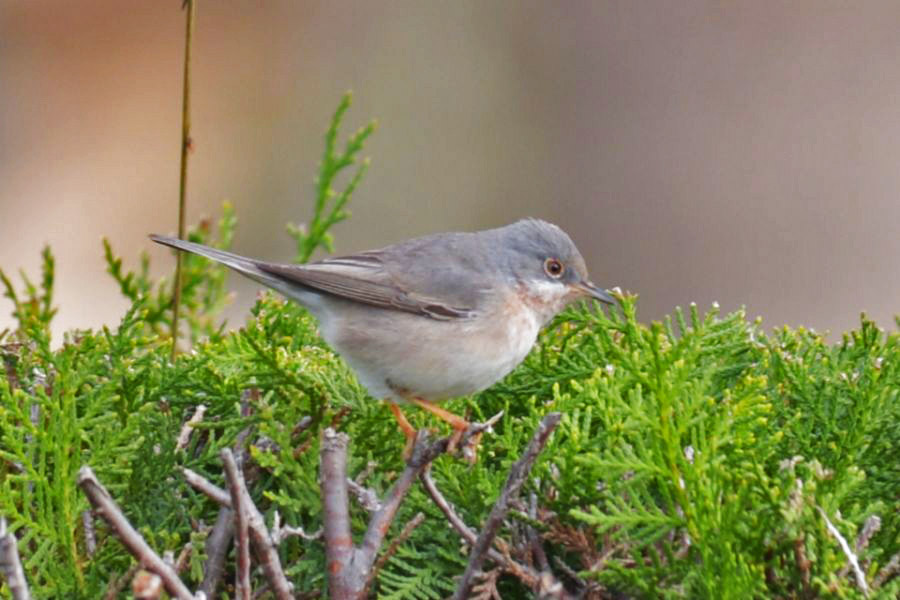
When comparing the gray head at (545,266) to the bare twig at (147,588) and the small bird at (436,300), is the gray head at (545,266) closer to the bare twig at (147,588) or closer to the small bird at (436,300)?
the small bird at (436,300)

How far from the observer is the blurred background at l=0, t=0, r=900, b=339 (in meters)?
9.28

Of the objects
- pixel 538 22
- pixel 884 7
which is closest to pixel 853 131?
pixel 884 7

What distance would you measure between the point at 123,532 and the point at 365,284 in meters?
2.10

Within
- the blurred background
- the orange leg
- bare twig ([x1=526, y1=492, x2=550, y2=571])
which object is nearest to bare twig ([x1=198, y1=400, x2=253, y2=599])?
bare twig ([x1=526, y1=492, x2=550, y2=571])

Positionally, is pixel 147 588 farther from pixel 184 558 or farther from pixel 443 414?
pixel 443 414

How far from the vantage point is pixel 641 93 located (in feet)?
33.1

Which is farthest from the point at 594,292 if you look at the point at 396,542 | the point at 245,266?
the point at 396,542

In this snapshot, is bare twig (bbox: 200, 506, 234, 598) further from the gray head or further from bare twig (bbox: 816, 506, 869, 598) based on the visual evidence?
the gray head

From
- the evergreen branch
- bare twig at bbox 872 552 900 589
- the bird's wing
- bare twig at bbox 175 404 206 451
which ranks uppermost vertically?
the evergreen branch

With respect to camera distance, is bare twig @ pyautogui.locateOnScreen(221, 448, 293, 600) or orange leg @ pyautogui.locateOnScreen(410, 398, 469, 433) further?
orange leg @ pyautogui.locateOnScreen(410, 398, 469, 433)

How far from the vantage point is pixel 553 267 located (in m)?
4.42

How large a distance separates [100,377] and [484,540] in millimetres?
1318

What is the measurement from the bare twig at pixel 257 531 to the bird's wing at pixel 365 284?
1775 mm

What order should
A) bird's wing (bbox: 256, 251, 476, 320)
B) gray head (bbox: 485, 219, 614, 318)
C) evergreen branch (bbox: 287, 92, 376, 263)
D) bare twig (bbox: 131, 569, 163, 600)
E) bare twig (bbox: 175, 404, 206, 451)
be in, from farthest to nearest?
1. evergreen branch (bbox: 287, 92, 376, 263)
2. gray head (bbox: 485, 219, 614, 318)
3. bird's wing (bbox: 256, 251, 476, 320)
4. bare twig (bbox: 175, 404, 206, 451)
5. bare twig (bbox: 131, 569, 163, 600)
